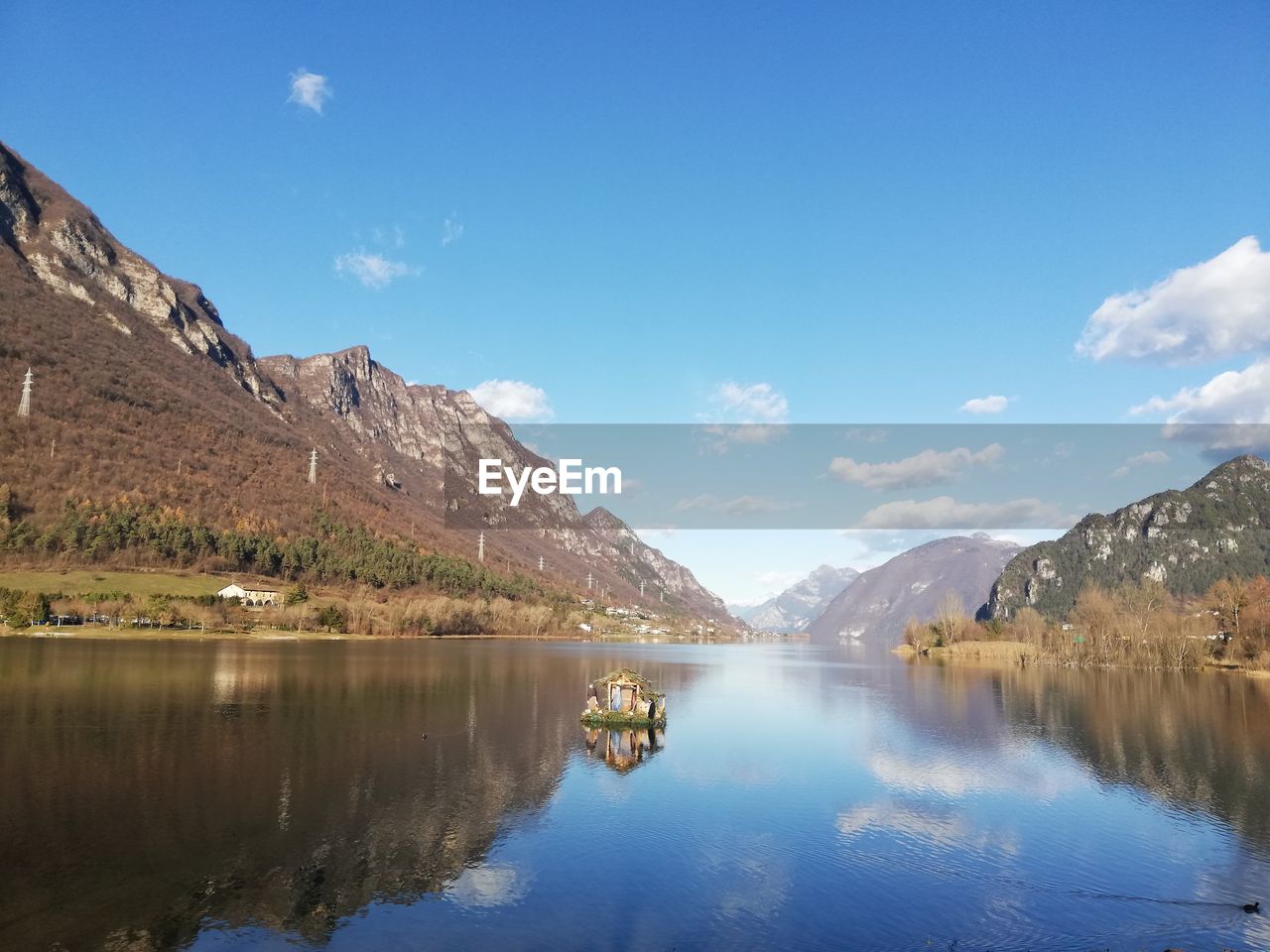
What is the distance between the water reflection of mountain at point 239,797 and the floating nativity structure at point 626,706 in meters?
3.27

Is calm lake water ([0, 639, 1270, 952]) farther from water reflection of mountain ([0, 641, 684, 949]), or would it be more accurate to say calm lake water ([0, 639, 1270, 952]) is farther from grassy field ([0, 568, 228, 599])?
grassy field ([0, 568, 228, 599])

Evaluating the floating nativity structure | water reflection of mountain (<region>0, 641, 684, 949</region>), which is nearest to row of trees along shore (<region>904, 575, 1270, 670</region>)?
the floating nativity structure

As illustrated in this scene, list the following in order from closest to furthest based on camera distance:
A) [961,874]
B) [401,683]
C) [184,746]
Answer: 1. [961,874]
2. [184,746]
3. [401,683]

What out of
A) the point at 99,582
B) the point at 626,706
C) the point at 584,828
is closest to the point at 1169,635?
the point at 626,706

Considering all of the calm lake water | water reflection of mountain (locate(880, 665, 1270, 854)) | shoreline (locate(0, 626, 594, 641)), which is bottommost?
water reflection of mountain (locate(880, 665, 1270, 854))

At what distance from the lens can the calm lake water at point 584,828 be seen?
2728cm

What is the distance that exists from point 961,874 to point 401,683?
7453cm

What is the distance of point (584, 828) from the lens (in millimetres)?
39344

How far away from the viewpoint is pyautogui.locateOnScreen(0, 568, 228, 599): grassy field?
6590 inches

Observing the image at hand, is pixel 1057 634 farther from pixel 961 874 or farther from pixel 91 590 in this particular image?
pixel 91 590

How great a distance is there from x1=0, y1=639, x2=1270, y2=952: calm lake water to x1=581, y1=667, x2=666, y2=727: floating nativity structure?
2.87 m

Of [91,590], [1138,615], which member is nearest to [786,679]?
[1138,615]

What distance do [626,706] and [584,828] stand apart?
36.1m

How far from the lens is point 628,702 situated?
75.4 meters
